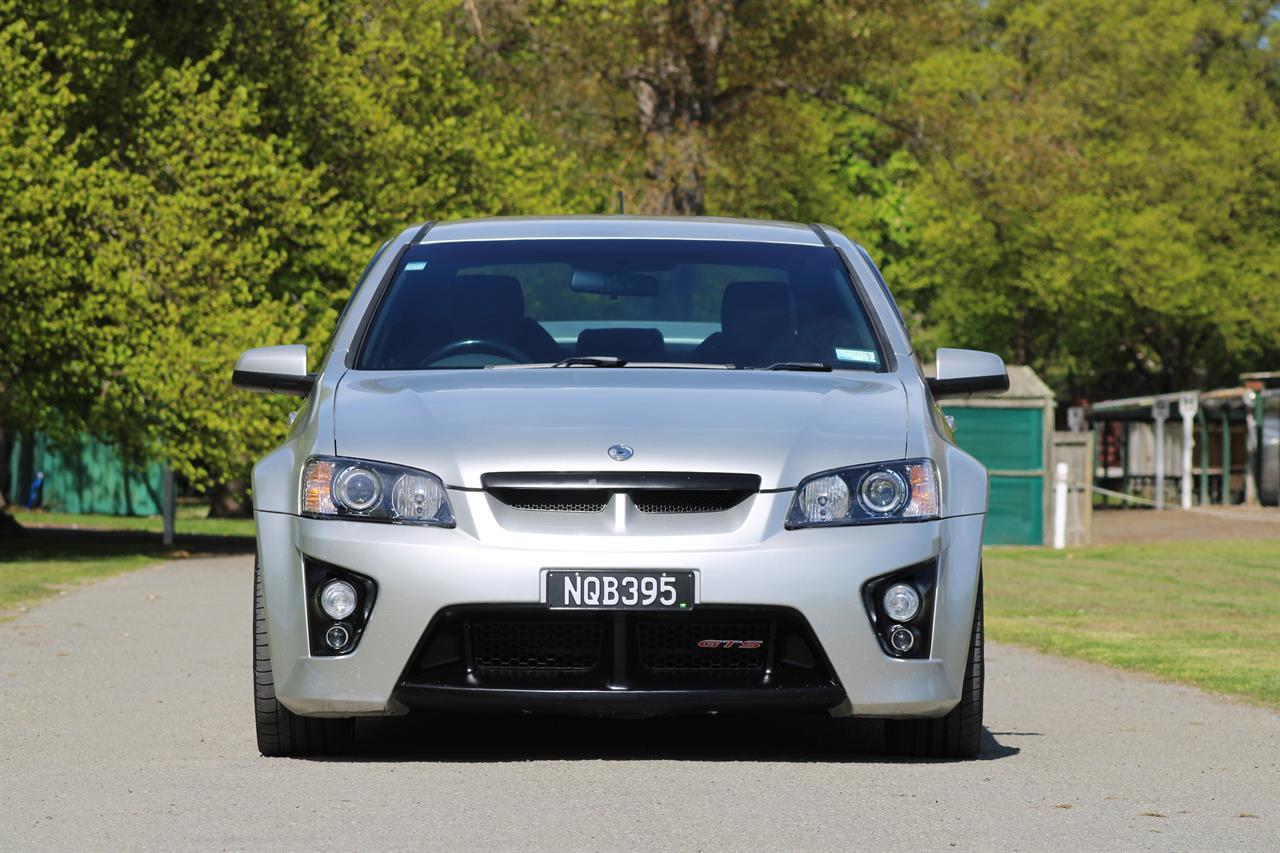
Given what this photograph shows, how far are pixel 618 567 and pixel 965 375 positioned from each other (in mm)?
1702

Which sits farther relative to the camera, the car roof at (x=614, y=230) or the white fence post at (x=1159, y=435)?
the white fence post at (x=1159, y=435)

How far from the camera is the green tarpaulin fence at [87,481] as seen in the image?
45688 millimetres

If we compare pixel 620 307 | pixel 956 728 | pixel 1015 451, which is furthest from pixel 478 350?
pixel 1015 451

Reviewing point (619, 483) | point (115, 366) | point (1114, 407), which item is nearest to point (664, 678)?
point (619, 483)

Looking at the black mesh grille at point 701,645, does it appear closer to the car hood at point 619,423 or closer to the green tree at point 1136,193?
the car hood at point 619,423

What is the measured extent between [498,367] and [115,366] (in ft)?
59.5

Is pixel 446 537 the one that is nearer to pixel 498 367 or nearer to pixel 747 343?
pixel 498 367

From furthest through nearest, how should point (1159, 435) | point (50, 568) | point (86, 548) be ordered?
point (1159, 435)
point (86, 548)
point (50, 568)

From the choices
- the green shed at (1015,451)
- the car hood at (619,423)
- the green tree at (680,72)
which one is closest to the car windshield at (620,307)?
the car hood at (619,423)

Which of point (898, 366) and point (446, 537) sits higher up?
point (898, 366)

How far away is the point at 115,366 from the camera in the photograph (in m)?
24.6

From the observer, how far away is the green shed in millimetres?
29500

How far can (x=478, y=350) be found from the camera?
24.7 ft

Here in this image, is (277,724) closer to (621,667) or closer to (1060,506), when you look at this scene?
(621,667)
